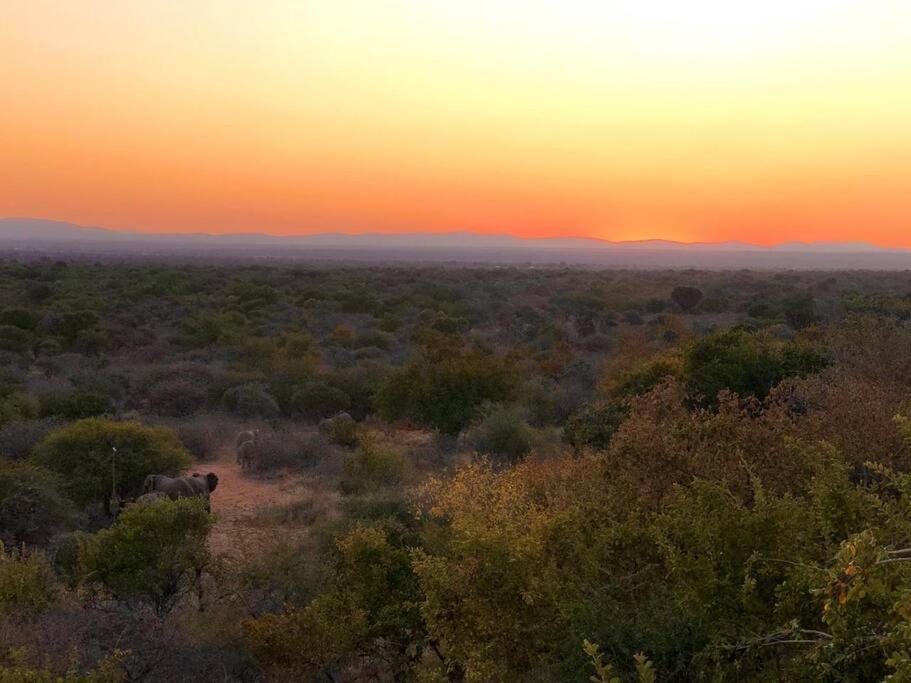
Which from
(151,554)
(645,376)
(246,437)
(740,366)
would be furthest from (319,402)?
(151,554)

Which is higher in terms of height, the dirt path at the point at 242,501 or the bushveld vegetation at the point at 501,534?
the bushveld vegetation at the point at 501,534

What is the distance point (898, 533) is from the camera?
617 cm

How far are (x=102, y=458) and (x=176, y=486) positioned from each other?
258 centimetres

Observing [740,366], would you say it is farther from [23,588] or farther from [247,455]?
[23,588]

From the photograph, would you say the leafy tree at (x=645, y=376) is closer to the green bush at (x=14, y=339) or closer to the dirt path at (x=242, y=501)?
the dirt path at (x=242, y=501)

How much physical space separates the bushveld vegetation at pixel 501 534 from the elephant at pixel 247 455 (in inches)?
5.3

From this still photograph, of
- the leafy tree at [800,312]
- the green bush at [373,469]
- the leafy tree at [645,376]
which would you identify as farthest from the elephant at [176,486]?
the leafy tree at [800,312]

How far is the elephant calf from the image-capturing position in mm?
15055

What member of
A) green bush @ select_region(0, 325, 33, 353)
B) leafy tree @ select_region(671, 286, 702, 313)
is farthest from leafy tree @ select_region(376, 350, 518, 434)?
leafy tree @ select_region(671, 286, 702, 313)

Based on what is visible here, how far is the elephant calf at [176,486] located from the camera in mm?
15055

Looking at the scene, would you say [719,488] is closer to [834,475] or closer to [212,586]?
[834,475]

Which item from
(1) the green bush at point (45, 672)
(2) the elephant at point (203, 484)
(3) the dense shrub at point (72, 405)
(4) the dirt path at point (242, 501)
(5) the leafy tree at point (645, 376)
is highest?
(5) the leafy tree at point (645, 376)

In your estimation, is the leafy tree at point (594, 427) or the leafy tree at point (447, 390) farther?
the leafy tree at point (447, 390)

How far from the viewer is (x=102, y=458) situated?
16.5 metres
